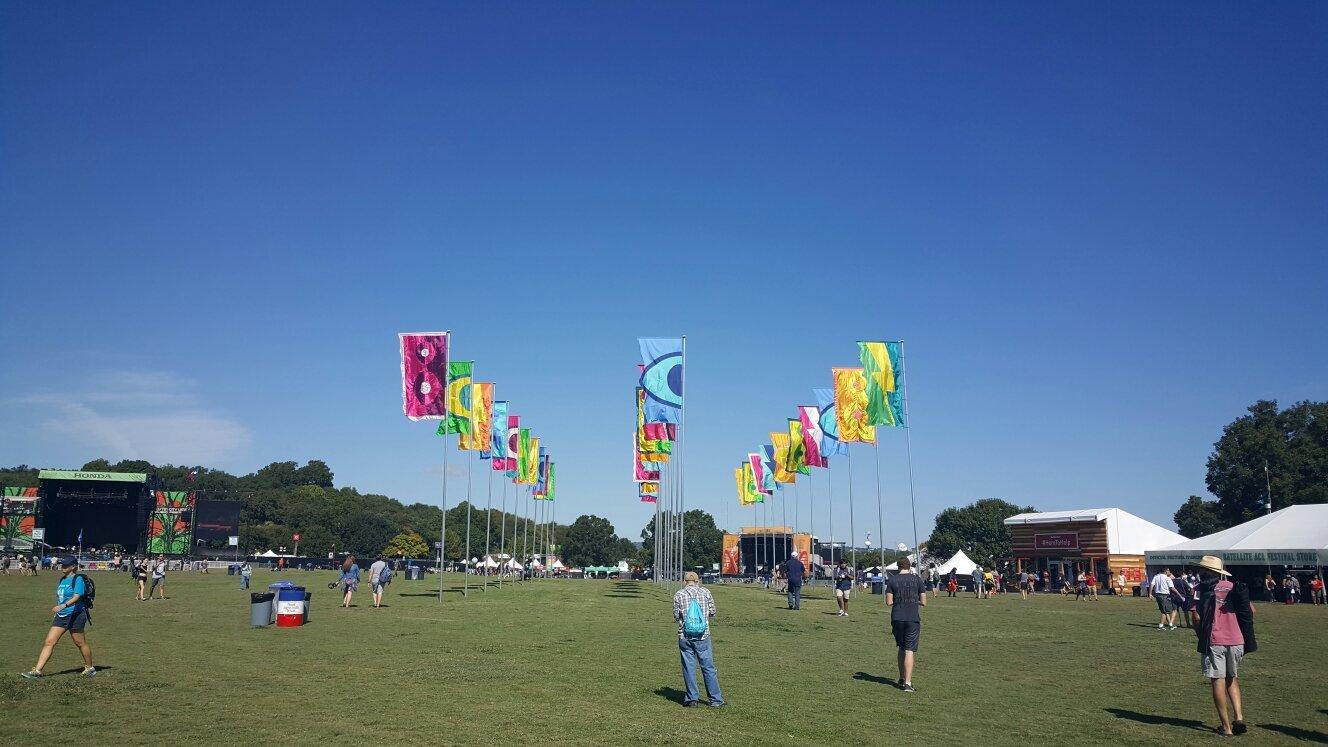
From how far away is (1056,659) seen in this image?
1938cm

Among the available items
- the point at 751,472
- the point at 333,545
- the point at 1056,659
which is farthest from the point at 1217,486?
the point at 333,545

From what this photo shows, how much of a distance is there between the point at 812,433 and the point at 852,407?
8.09 meters

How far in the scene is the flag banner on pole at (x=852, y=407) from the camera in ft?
125

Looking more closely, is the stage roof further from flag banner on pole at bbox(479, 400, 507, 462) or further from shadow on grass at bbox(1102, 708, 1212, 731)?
shadow on grass at bbox(1102, 708, 1212, 731)

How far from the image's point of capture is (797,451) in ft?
158

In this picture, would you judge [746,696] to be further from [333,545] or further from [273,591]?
[333,545]

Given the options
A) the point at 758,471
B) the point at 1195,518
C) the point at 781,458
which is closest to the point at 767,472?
the point at 758,471

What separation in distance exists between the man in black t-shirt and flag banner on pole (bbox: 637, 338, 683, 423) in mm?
19523

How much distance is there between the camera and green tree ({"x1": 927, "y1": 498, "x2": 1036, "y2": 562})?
139 m

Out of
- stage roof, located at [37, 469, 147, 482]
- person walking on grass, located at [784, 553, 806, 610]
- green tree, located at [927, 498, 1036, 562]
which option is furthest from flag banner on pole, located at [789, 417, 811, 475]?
green tree, located at [927, 498, 1036, 562]

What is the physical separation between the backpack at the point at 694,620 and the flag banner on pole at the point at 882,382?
2633cm

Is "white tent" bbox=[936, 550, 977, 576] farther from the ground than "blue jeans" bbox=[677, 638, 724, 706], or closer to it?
closer to it

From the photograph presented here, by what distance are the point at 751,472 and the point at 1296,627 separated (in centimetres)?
3432

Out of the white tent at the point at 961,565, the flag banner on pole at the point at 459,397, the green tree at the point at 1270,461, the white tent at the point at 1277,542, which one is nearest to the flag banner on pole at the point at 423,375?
the flag banner on pole at the point at 459,397
